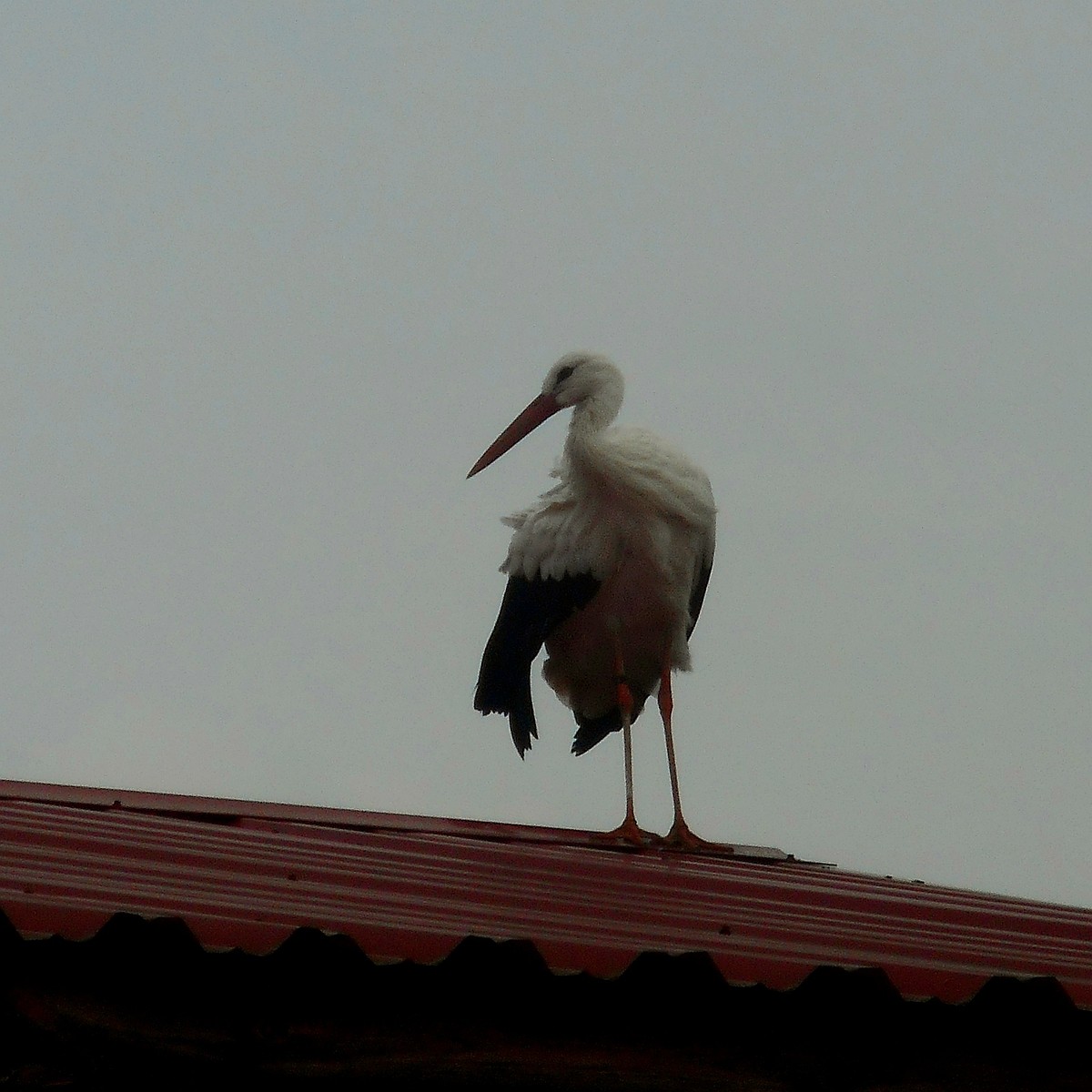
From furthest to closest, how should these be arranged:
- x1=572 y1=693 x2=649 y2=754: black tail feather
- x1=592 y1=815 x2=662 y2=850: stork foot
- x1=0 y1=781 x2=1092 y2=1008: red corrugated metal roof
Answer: x1=572 y1=693 x2=649 y2=754: black tail feather, x1=592 y1=815 x2=662 y2=850: stork foot, x1=0 y1=781 x2=1092 y2=1008: red corrugated metal roof

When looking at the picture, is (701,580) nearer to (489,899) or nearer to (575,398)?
(575,398)

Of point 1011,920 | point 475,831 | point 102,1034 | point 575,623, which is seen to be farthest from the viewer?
point 575,623

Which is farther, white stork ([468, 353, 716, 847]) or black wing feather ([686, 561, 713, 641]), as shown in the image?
black wing feather ([686, 561, 713, 641])

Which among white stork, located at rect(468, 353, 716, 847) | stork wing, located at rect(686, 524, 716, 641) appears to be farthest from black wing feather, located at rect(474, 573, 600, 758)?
stork wing, located at rect(686, 524, 716, 641)

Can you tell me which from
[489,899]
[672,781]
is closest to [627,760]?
[672,781]

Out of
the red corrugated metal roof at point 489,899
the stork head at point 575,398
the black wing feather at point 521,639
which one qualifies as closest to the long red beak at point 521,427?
the stork head at point 575,398

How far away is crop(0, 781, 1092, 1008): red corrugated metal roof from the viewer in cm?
321

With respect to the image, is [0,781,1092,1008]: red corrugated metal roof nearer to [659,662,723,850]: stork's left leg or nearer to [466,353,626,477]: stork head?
[659,662,723,850]: stork's left leg

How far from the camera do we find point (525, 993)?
3199mm

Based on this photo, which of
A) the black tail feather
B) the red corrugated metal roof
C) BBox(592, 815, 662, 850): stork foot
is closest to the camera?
the red corrugated metal roof

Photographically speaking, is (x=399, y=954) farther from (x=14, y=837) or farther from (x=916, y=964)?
(x=14, y=837)

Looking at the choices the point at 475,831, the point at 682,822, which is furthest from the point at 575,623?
the point at 475,831

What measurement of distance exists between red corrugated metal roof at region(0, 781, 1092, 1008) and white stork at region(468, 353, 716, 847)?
5.12 ft

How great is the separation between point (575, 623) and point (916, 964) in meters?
4.10
